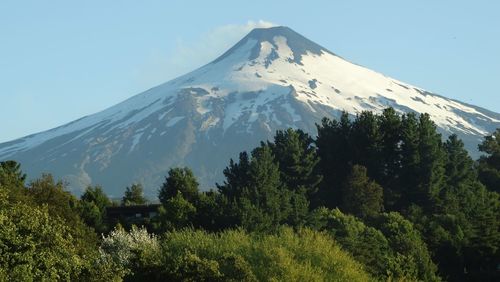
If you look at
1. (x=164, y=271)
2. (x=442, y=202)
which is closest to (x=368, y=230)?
(x=442, y=202)

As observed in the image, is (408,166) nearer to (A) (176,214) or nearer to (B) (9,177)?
(A) (176,214)

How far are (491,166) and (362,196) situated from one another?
3701 cm

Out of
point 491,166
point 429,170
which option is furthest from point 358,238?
point 491,166

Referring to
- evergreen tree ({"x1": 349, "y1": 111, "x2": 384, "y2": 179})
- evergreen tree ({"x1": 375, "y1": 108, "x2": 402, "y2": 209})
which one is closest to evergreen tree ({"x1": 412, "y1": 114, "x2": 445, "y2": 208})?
evergreen tree ({"x1": 375, "y1": 108, "x2": 402, "y2": 209})

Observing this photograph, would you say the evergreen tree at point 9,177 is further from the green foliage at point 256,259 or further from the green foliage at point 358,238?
the green foliage at point 358,238

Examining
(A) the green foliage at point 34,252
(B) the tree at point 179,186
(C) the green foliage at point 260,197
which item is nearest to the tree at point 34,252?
(A) the green foliage at point 34,252

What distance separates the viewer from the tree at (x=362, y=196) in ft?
281

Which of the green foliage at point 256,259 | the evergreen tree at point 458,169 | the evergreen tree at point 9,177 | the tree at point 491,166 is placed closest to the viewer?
the green foliage at point 256,259

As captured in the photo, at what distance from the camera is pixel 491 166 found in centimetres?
11688

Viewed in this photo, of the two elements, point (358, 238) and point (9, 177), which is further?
point (9, 177)

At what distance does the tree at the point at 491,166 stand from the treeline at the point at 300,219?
0.55 feet

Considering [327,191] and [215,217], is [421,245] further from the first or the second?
[327,191]

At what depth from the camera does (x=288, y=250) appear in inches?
1730

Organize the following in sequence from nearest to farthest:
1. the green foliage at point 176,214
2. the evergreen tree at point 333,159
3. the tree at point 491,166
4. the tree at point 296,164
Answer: the green foliage at point 176,214 → the evergreen tree at point 333,159 → the tree at point 296,164 → the tree at point 491,166
